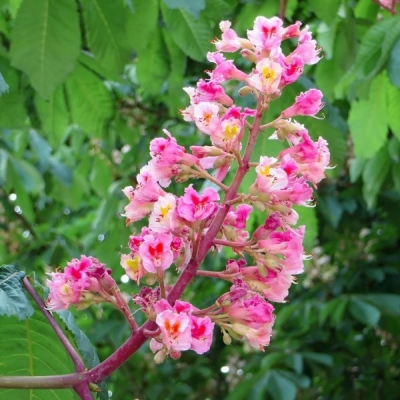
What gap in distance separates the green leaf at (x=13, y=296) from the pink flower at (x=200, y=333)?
143 mm

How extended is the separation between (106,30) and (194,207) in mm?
743

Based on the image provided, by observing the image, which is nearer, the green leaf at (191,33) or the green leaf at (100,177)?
the green leaf at (191,33)

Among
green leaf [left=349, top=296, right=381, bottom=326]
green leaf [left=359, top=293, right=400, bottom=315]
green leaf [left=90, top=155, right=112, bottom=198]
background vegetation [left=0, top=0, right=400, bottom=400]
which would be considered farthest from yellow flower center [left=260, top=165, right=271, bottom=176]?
green leaf [left=90, top=155, right=112, bottom=198]

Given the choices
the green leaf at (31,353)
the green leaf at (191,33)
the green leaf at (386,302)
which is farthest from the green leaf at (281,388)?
the green leaf at (31,353)

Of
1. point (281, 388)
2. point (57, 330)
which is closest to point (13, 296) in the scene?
point (57, 330)

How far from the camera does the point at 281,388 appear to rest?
2041 mm

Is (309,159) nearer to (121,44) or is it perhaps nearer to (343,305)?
(121,44)

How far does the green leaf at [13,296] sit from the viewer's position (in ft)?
1.93

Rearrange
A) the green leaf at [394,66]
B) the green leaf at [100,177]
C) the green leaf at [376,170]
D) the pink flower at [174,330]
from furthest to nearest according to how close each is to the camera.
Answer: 1. the green leaf at [100,177]
2. the green leaf at [376,170]
3. the green leaf at [394,66]
4. the pink flower at [174,330]

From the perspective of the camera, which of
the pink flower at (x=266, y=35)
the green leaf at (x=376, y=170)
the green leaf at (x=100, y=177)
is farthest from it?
the green leaf at (x=100, y=177)

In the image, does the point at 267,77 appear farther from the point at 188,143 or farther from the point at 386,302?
the point at 188,143

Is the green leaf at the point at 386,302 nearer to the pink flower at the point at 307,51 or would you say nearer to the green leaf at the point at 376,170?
the green leaf at the point at 376,170

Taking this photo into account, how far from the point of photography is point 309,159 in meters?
0.62

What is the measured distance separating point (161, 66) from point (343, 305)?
3.17 ft
